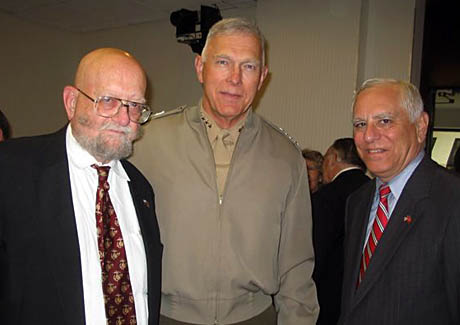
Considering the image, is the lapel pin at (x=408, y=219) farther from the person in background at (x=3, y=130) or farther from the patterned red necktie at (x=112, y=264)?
the person in background at (x=3, y=130)

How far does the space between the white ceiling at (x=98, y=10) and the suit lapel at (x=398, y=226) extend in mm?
3733

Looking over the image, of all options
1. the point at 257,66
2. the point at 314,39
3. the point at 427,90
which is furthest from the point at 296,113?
the point at 257,66

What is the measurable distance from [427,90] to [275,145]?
131 inches

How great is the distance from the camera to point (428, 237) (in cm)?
141

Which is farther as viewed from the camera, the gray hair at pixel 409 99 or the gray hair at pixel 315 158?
the gray hair at pixel 315 158

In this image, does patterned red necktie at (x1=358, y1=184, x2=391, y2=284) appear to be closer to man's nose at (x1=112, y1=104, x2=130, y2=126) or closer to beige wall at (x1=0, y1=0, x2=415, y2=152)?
man's nose at (x1=112, y1=104, x2=130, y2=126)

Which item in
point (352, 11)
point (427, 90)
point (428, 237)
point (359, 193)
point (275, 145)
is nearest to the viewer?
point (428, 237)

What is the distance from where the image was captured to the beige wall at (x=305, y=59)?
13.1 ft

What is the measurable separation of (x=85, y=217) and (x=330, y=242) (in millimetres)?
1539

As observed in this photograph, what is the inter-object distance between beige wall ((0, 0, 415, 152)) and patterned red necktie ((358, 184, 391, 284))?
2.50 m

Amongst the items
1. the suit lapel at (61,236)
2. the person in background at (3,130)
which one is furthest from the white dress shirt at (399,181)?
the person in background at (3,130)

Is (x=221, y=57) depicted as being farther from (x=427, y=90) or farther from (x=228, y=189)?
(x=427, y=90)

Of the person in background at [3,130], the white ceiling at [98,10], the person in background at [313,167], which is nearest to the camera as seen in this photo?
the person in background at [3,130]

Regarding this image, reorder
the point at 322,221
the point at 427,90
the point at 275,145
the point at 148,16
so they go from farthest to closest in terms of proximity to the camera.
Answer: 1. the point at 148,16
2. the point at 427,90
3. the point at 322,221
4. the point at 275,145
